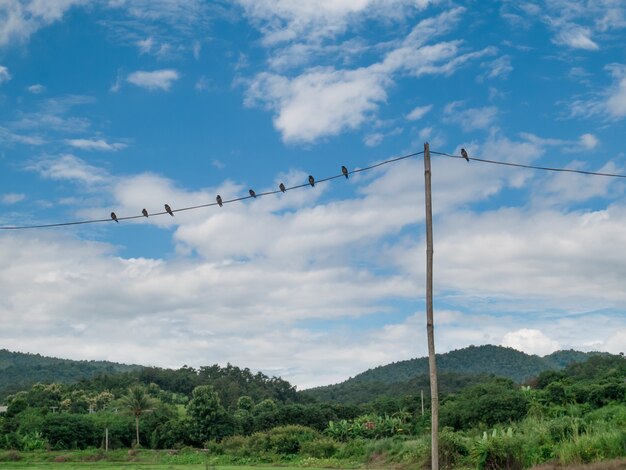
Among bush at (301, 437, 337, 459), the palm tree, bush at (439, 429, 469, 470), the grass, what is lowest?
the grass

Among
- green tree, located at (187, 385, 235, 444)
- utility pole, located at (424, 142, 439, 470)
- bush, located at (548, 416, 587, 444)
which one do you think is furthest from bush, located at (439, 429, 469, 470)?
green tree, located at (187, 385, 235, 444)

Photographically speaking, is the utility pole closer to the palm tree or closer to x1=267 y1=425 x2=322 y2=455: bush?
x1=267 y1=425 x2=322 y2=455: bush

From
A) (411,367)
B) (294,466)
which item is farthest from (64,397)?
(411,367)

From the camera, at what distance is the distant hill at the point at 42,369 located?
123 meters

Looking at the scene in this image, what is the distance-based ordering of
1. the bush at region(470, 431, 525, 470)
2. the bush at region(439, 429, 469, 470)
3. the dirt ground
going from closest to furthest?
the dirt ground
the bush at region(470, 431, 525, 470)
the bush at region(439, 429, 469, 470)

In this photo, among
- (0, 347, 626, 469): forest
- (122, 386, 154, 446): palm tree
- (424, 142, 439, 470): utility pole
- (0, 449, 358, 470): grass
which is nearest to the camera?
(424, 142, 439, 470): utility pole

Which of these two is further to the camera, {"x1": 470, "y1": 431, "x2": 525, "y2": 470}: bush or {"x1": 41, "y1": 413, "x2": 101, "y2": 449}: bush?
{"x1": 41, "y1": 413, "x2": 101, "y2": 449}: bush

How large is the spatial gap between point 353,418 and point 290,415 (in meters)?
6.02

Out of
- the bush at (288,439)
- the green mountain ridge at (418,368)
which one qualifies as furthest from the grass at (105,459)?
the green mountain ridge at (418,368)

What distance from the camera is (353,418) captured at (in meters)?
58.1

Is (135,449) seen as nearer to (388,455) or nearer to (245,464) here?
(245,464)

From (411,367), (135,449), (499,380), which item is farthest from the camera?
(411,367)

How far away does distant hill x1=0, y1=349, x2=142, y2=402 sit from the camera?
123 meters

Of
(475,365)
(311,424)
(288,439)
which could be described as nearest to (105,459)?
(288,439)
